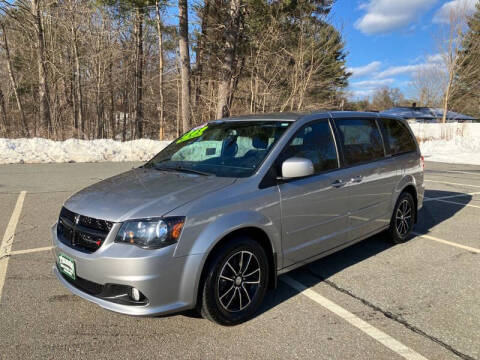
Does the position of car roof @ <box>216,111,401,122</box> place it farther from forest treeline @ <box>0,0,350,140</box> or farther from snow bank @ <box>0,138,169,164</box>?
snow bank @ <box>0,138,169,164</box>

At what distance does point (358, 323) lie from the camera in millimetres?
2969

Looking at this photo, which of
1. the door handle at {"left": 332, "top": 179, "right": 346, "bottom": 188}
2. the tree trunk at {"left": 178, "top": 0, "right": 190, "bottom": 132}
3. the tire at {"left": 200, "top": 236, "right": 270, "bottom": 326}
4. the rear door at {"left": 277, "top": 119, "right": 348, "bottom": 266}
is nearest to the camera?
the tire at {"left": 200, "top": 236, "right": 270, "bottom": 326}

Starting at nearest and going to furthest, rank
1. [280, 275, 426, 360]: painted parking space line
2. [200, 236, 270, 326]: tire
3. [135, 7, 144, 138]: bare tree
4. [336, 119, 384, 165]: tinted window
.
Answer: [280, 275, 426, 360]: painted parking space line
[200, 236, 270, 326]: tire
[336, 119, 384, 165]: tinted window
[135, 7, 144, 138]: bare tree

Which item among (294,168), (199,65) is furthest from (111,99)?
(294,168)

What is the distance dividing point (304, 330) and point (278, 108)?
688 inches

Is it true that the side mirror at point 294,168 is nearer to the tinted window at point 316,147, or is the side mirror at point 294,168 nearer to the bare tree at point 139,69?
the tinted window at point 316,147

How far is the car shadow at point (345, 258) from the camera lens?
3.46 m

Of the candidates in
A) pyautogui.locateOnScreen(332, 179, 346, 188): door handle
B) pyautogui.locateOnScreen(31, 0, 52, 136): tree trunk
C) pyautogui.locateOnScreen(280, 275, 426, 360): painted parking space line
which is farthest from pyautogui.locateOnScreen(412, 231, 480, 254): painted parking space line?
pyautogui.locateOnScreen(31, 0, 52, 136): tree trunk

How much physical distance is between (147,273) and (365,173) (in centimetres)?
280

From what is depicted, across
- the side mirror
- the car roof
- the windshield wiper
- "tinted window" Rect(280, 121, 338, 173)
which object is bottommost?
the windshield wiper

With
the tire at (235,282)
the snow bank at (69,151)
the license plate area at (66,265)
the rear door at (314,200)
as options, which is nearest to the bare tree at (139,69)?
the snow bank at (69,151)

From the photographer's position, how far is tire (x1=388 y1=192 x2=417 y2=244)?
16.0 ft

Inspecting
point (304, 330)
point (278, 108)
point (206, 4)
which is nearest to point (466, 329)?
point (304, 330)

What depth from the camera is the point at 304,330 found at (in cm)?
→ 285
